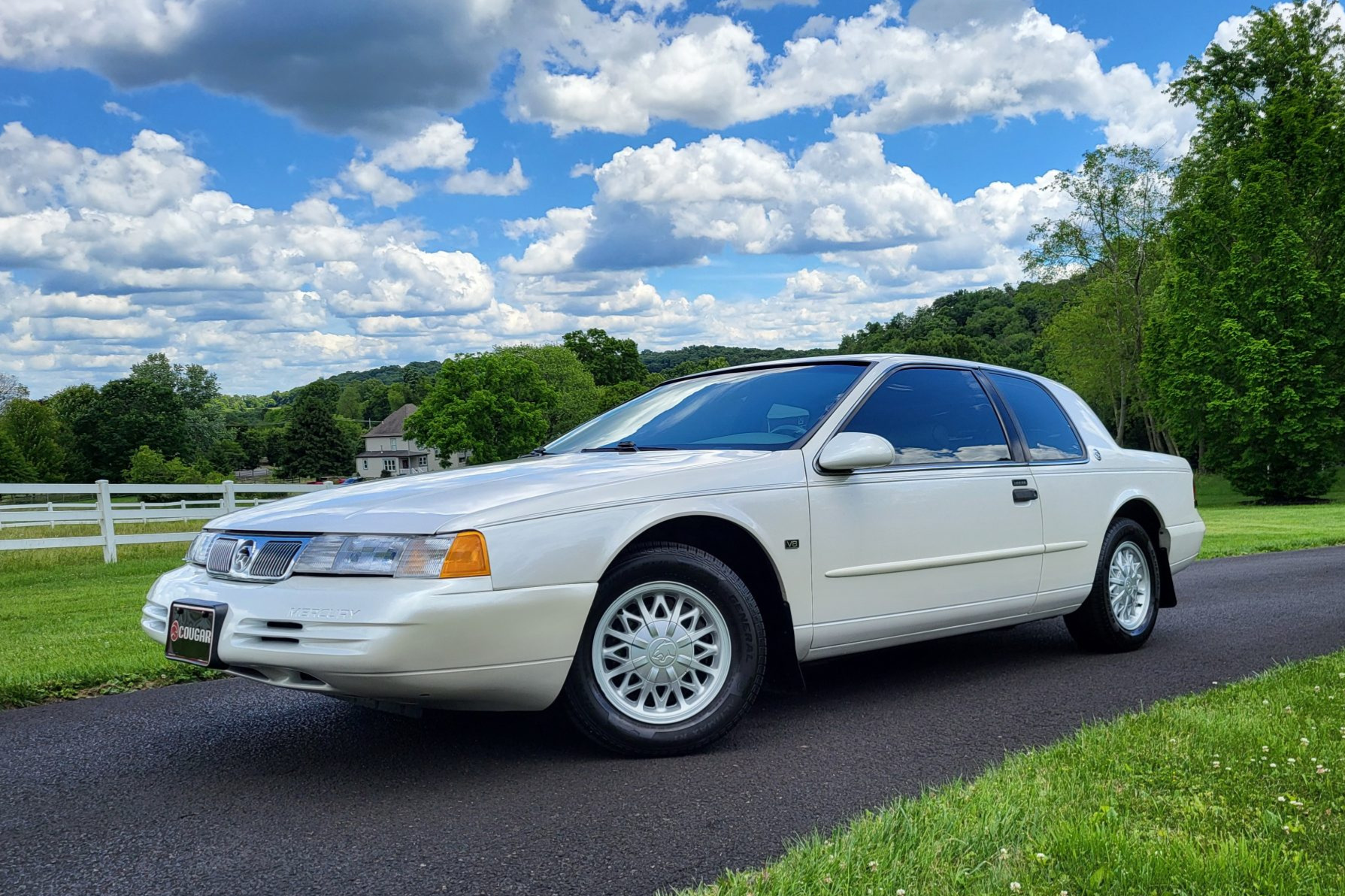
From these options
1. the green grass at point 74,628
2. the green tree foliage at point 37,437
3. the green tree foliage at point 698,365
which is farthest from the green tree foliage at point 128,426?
the green grass at point 74,628

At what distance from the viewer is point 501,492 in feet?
12.9

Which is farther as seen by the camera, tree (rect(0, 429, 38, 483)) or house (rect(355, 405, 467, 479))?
house (rect(355, 405, 467, 479))

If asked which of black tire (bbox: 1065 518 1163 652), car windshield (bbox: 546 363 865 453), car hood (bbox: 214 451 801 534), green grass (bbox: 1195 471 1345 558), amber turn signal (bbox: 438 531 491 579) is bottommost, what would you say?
green grass (bbox: 1195 471 1345 558)

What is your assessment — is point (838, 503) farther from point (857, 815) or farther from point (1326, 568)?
point (1326, 568)

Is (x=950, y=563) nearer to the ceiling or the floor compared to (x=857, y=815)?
nearer to the ceiling

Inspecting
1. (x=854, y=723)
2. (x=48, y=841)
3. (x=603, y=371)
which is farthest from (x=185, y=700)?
(x=603, y=371)

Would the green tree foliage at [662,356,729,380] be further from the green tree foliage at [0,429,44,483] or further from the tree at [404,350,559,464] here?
the green tree foliage at [0,429,44,483]

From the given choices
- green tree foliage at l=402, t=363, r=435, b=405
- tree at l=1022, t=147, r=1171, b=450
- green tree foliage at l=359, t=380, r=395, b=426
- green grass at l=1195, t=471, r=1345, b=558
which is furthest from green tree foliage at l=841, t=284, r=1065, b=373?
green tree foliage at l=359, t=380, r=395, b=426

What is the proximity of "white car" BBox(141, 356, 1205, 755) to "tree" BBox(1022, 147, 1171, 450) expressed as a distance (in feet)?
149

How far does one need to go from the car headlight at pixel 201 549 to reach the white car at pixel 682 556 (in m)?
0.02

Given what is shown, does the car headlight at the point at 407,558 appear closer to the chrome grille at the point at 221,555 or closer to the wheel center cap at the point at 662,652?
the chrome grille at the point at 221,555

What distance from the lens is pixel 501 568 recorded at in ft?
12.0

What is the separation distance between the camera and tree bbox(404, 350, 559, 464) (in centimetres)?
7994

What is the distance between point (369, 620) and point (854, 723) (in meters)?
2.13
